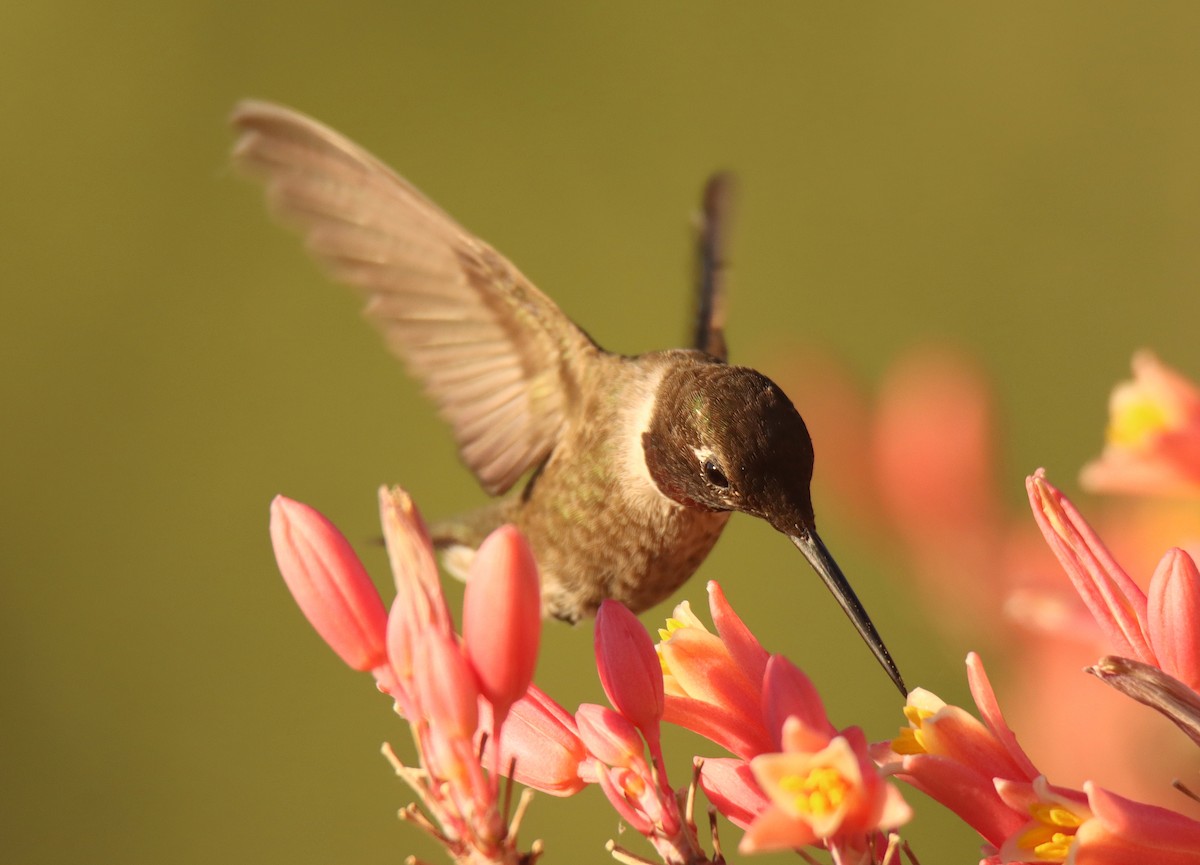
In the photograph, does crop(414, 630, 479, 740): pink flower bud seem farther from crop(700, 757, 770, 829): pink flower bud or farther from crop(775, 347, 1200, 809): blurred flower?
crop(775, 347, 1200, 809): blurred flower

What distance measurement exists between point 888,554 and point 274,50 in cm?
244

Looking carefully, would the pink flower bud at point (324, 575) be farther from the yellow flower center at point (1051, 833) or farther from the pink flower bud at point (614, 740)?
the yellow flower center at point (1051, 833)

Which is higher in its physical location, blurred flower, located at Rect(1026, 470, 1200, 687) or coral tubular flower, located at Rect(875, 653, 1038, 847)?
blurred flower, located at Rect(1026, 470, 1200, 687)

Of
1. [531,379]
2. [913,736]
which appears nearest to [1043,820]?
[913,736]

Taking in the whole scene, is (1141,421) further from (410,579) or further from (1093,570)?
(410,579)

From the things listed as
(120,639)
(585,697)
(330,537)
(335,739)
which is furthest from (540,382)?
(120,639)

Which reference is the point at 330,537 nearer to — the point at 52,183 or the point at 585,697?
the point at 585,697

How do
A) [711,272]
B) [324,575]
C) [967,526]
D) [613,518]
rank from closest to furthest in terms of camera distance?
[324,575] < [613,518] < [711,272] < [967,526]

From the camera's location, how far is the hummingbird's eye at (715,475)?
3.46 feet

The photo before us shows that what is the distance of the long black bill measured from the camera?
0.93m

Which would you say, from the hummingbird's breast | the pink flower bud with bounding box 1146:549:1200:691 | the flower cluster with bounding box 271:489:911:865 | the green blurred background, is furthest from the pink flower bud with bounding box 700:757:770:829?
the green blurred background

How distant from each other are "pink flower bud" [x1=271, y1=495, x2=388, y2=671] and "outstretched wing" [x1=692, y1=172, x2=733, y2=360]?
0.75 metres

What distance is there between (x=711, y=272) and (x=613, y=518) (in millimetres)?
350

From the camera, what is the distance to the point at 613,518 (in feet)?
4.05
